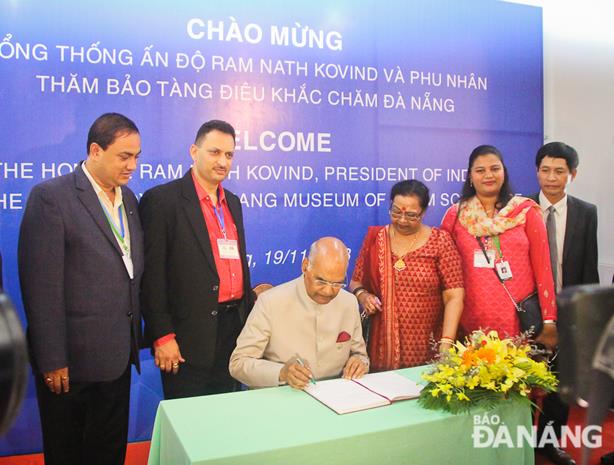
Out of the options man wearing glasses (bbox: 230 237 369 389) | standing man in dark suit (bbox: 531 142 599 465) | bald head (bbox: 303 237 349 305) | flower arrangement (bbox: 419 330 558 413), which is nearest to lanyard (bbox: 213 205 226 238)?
man wearing glasses (bbox: 230 237 369 389)

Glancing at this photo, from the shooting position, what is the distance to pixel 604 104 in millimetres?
4500

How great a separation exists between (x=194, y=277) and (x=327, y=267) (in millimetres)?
699

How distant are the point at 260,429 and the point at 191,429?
21 cm

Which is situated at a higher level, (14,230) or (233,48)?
(233,48)

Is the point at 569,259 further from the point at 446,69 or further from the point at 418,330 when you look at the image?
the point at 446,69

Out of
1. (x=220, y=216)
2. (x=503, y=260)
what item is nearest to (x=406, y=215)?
(x=503, y=260)

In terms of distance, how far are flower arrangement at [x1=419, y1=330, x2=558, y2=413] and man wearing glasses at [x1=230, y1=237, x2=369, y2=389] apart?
0.38 meters

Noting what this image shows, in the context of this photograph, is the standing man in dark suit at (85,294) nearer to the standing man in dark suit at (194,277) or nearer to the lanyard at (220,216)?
the standing man in dark suit at (194,277)

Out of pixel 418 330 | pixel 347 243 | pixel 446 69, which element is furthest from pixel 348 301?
pixel 446 69

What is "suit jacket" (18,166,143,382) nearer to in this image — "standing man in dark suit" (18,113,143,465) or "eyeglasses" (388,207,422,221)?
"standing man in dark suit" (18,113,143,465)

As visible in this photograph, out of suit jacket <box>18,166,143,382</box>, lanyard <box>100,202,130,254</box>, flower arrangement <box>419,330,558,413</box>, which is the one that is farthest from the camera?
lanyard <box>100,202,130,254</box>

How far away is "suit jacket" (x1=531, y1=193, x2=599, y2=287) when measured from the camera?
10.8 feet

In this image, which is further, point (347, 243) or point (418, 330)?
point (347, 243)

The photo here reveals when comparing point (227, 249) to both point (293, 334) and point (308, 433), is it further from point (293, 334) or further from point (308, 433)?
point (308, 433)
